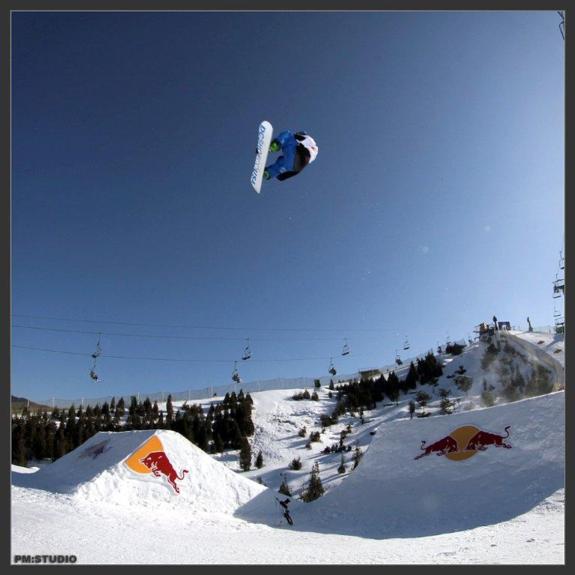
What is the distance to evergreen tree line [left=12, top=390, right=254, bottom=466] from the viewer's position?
29328 mm

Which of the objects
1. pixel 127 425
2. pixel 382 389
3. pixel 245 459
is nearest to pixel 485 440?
pixel 245 459

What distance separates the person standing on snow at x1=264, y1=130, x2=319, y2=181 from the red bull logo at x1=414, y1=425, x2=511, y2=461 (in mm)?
13662

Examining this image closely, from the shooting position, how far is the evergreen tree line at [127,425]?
29.3 metres

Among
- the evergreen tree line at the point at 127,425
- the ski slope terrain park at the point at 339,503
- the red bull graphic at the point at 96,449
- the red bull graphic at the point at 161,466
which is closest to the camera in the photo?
the ski slope terrain park at the point at 339,503

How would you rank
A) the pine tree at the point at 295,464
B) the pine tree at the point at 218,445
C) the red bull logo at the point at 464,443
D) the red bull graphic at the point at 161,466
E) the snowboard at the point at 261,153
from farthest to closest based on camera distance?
1. the pine tree at the point at 218,445
2. the pine tree at the point at 295,464
3. the red bull graphic at the point at 161,466
4. the red bull logo at the point at 464,443
5. the snowboard at the point at 261,153

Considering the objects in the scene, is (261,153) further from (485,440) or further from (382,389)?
(382,389)

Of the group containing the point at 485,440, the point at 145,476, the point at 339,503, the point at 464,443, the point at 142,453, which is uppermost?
the point at 485,440

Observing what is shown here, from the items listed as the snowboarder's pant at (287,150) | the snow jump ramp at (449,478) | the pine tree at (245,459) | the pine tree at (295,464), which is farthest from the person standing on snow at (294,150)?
the pine tree at (245,459)

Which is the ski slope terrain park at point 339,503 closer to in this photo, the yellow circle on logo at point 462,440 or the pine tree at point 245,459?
the yellow circle on logo at point 462,440

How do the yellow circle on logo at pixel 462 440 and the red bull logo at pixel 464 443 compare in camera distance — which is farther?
the yellow circle on logo at pixel 462 440

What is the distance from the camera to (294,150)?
10969 millimetres

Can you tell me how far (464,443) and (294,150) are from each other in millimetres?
14294

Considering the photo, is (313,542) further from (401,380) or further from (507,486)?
(401,380)

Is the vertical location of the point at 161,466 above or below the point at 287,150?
below
